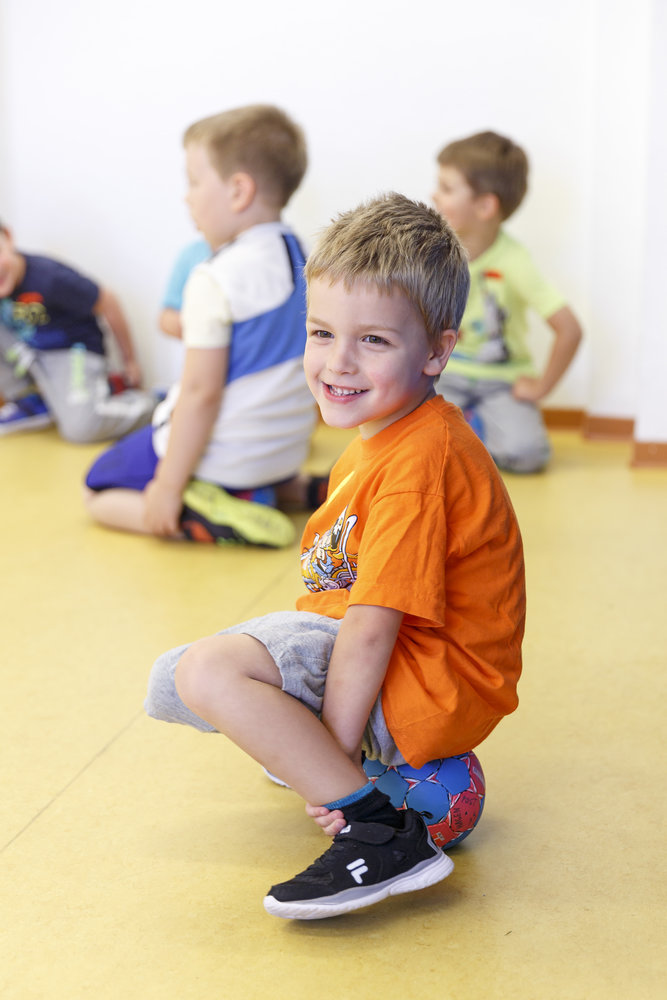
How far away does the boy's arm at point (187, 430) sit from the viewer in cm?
201

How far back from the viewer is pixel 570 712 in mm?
1365

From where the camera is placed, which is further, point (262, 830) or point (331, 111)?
point (331, 111)

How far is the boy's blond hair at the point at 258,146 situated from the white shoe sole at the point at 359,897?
1396 mm

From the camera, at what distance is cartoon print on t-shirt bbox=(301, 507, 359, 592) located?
3.55 feet

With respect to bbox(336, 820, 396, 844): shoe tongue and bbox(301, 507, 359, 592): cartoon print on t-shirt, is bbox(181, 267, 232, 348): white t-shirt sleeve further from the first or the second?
bbox(336, 820, 396, 844): shoe tongue

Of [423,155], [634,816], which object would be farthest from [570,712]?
[423,155]

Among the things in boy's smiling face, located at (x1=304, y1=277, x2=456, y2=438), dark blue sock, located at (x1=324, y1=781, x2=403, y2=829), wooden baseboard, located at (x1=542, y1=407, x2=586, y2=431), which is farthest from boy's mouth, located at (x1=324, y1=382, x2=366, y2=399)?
wooden baseboard, located at (x1=542, y1=407, x2=586, y2=431)

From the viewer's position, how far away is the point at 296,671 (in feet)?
3.32

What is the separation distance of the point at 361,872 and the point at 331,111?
244 cm

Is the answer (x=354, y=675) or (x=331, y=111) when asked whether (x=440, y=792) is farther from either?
(x=331, y=111)

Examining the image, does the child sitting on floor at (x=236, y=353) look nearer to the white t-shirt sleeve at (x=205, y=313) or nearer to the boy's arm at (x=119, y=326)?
the white t-shirt sleeve at (x=205, y=313)

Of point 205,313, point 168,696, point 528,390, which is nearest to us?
point 168,696

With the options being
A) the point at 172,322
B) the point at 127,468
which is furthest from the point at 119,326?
the point at 127,468

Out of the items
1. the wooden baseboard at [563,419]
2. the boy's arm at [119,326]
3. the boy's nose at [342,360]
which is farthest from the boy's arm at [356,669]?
the boy's arm at [119,326]
